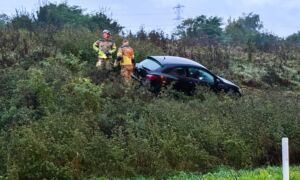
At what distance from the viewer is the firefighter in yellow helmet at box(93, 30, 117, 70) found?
66.6 feet

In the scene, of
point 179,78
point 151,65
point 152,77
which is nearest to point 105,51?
point 151,65

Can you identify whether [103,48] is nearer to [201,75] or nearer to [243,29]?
[201,75]

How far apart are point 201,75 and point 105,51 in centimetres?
341

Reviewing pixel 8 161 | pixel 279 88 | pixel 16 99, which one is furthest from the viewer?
pixel 279 88

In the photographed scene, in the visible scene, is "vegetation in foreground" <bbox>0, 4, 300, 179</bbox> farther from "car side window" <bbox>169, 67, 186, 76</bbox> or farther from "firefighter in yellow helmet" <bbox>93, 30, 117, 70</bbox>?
"car side window" <bbox>169, 67, 186, 76</bbox>

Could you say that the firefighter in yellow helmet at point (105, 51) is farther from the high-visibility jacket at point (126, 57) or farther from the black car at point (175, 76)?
the black car at point (175, 76)

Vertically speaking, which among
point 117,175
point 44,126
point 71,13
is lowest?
point 117,175

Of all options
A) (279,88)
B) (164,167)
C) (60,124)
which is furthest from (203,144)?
(279,88)

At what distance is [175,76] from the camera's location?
19.6 meters

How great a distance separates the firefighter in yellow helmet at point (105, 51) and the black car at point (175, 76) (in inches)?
43.8

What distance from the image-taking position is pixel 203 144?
45.2ft

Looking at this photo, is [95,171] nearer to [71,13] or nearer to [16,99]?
[16,99]

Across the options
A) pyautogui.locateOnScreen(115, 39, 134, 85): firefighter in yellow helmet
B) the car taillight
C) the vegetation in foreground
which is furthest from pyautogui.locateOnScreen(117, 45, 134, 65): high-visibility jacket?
the car taillight

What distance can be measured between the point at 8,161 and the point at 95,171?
177 cm
